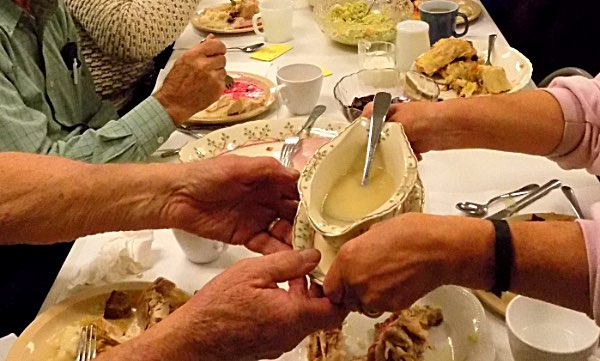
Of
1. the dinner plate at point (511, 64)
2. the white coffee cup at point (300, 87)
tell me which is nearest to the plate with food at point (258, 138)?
the white coffee cup at point (300, 87)

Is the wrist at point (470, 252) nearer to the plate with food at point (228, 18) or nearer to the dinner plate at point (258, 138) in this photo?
the dinner plate at point (258, 138)

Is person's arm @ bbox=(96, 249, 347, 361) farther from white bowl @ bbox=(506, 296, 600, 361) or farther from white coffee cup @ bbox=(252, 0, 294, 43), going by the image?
white coffee cup @ bbox=(252, 0, 294, 43)

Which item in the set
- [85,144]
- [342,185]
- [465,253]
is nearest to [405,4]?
[85,144]

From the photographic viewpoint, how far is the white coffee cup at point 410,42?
1694 mm

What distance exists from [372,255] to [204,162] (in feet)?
1.35

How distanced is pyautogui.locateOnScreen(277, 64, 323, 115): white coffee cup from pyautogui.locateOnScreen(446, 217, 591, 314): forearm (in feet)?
2.49

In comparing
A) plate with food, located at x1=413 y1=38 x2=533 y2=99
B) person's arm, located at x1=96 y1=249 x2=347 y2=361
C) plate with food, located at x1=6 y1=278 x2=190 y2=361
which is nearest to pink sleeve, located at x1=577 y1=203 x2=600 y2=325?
person's arm, located at x1=96 y1=249 x2=347 y2=361

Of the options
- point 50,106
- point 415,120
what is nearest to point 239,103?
point 50,106

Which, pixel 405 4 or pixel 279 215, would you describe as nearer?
pixel 279 215

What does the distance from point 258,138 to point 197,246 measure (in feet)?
1.17

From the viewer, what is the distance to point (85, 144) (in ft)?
4.75

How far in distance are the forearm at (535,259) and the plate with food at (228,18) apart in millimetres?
1411

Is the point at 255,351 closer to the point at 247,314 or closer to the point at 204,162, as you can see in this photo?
the point at 247,314

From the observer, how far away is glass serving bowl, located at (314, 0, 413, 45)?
190 centimetres
